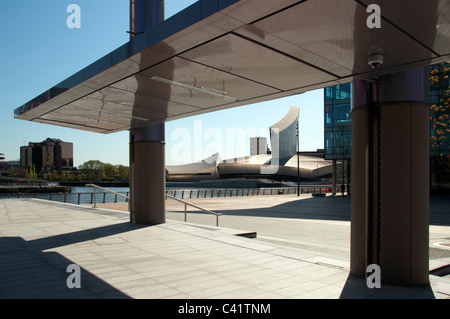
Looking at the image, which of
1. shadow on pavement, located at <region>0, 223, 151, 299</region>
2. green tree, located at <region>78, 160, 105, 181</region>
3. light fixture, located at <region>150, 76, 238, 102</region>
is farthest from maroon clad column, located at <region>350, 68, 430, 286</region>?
green tree, located at <region>78, 160, 105, 181</region>

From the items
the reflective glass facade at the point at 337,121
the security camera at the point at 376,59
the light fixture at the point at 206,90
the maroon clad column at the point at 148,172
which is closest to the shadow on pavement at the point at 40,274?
the maroon clad column at the point at 148,172

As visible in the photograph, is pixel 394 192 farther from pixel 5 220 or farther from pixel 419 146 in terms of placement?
pixel 5 220

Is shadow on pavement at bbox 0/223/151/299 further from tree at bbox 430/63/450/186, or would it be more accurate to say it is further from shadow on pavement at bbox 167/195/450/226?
shadow on pavement at bbox 167/195/450/226

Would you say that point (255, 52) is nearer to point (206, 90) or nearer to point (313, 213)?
point (206, 90)

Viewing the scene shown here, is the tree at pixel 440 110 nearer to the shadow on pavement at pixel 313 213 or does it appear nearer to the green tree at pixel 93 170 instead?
the shadow on pavement at pixel 313 213

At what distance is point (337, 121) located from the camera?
141ft

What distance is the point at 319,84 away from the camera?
7.10 meters

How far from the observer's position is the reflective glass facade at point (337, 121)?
42.3 metres

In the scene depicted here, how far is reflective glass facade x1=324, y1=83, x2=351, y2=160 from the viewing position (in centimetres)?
4228

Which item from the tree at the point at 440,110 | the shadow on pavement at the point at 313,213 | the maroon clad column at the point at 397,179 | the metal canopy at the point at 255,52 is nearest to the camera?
the metal canopy at the point at 255,52

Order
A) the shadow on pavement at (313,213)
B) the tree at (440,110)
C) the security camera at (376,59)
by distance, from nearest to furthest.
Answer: the security camera at (376,59)
the tree at (440,110)
the shadow on pavement at (313,213)

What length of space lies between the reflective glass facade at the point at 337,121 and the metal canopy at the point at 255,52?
35742 millimetres

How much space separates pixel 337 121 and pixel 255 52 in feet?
130

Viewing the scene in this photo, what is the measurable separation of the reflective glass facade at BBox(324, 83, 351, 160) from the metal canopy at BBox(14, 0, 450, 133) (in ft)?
117
